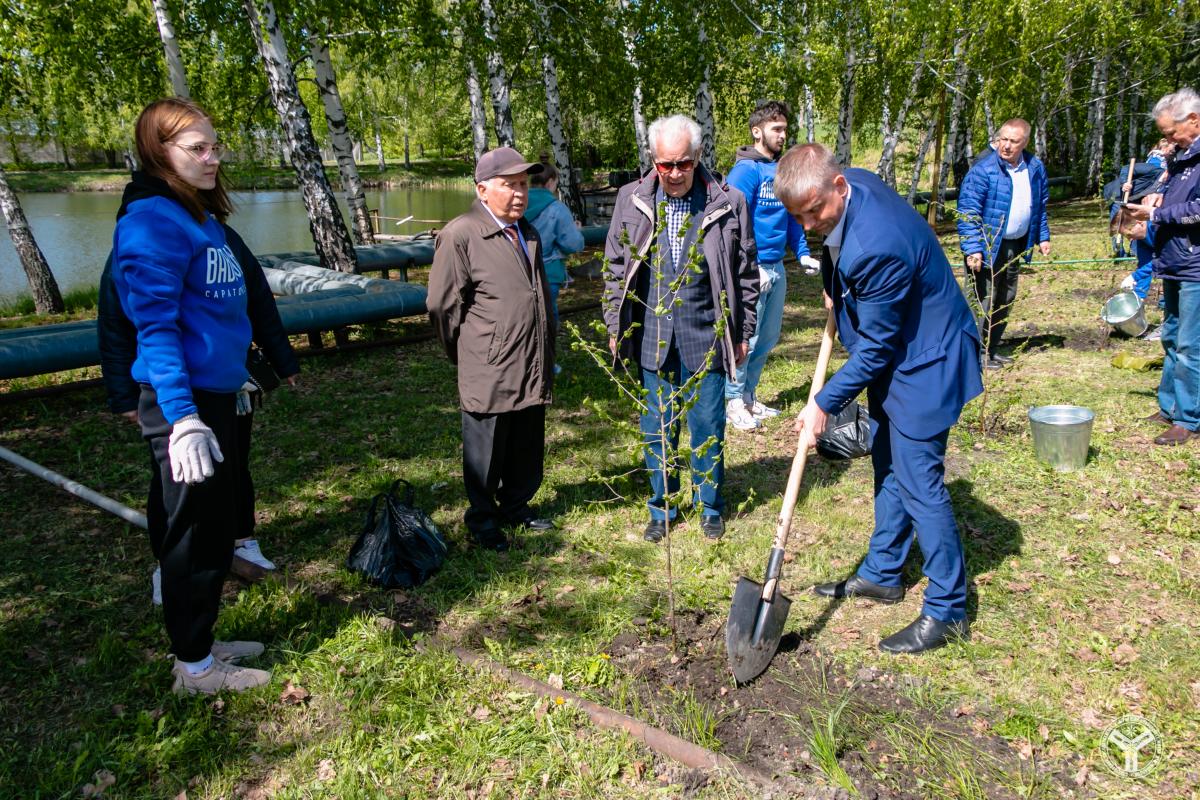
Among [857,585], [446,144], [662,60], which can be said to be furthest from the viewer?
[446,144]

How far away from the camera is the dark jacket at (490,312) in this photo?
12.3 feet

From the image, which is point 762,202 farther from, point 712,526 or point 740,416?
point 712,526

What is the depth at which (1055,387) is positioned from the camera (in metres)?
6.14

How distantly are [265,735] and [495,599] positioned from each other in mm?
1140

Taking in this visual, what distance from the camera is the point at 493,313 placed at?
3797mm

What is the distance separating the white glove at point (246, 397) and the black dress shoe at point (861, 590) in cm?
260

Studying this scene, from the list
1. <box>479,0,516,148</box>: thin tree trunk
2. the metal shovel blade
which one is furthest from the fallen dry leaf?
<box>479,0,516,148</box>: thin tree trunk

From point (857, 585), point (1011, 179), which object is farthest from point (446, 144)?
point (857, 585)

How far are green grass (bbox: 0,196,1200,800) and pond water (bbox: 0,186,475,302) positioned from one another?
751cm

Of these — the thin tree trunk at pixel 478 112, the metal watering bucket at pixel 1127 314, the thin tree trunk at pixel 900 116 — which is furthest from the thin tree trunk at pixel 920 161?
the metal watering bucket at pixel 1127 314

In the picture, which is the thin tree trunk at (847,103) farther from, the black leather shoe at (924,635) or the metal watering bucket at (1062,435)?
the black leather shoe at (924,635)

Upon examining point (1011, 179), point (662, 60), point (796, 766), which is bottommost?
point (796, 766)

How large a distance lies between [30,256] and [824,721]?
36.3ft

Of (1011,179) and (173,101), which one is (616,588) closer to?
(173,101)
